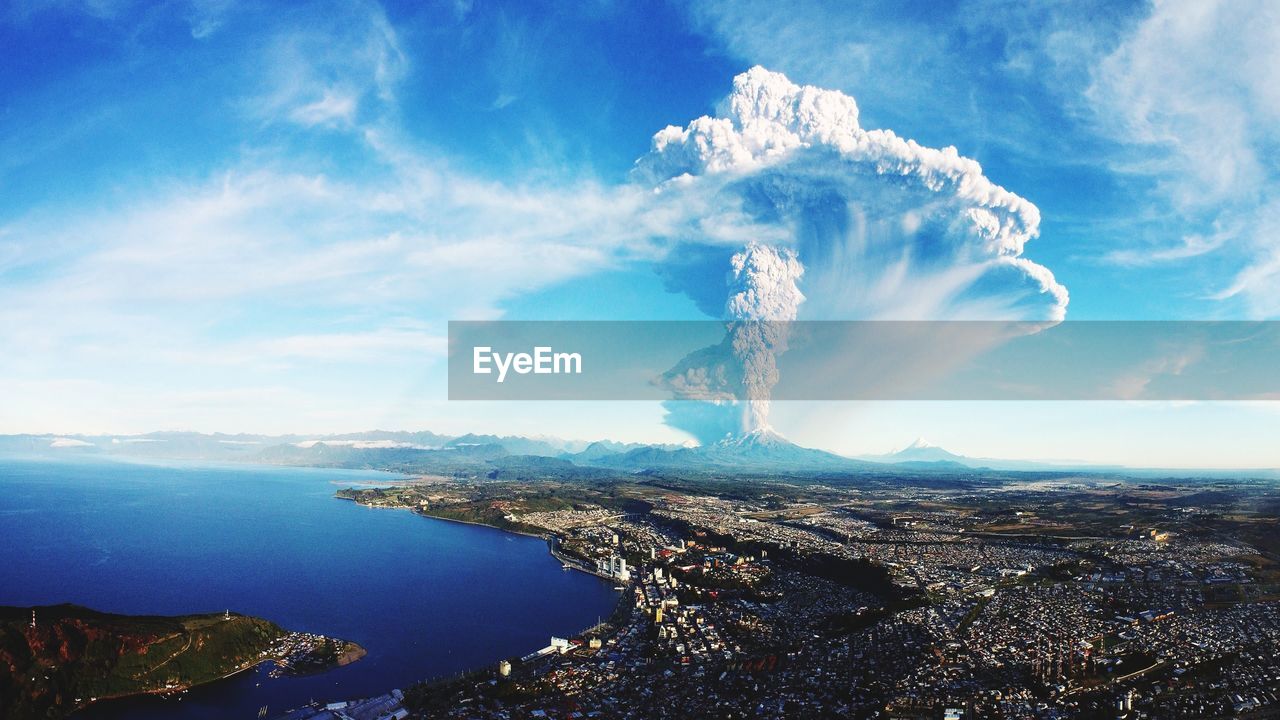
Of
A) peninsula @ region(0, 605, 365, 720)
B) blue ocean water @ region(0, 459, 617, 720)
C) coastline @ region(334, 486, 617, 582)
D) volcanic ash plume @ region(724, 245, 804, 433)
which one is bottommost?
coastline @ region(334, 486, 617, 582)

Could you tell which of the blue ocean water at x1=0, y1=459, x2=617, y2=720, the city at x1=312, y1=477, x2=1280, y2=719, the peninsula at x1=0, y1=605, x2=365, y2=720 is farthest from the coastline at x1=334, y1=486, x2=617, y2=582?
the peninsula at x1=0, y1=605, x2=365, y2=720

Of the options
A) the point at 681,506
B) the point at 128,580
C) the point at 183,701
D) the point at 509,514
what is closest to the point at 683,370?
the point at 681,506

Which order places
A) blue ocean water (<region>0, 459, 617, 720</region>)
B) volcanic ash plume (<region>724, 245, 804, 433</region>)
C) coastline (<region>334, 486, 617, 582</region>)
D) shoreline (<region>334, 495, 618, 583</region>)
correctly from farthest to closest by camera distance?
1. volcanic ash plume (<region>724, 245, 804, 433</region>)
2. coastline (<region>334, 486, 617, 582</region>)
3. shoreline (<region>334, 495, 618, 583</region>)
4. blue ocean water (<region>0, 459, 617, 720</region>)

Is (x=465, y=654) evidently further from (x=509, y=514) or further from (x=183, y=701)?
(x=509, y=514)

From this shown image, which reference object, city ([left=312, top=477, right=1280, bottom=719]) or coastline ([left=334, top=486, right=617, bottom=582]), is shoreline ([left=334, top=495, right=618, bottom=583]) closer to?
coastline ([left=334, top=486, right=617, bottom=582])

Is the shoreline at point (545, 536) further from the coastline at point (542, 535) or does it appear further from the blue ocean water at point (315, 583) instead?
the blue ocean water at point (315, 583)

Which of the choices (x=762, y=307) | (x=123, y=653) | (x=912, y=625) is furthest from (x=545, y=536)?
(x=762, y=307)

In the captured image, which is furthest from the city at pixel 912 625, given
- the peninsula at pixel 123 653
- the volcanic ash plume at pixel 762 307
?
the volcanic ash plume at pixel 762 307
